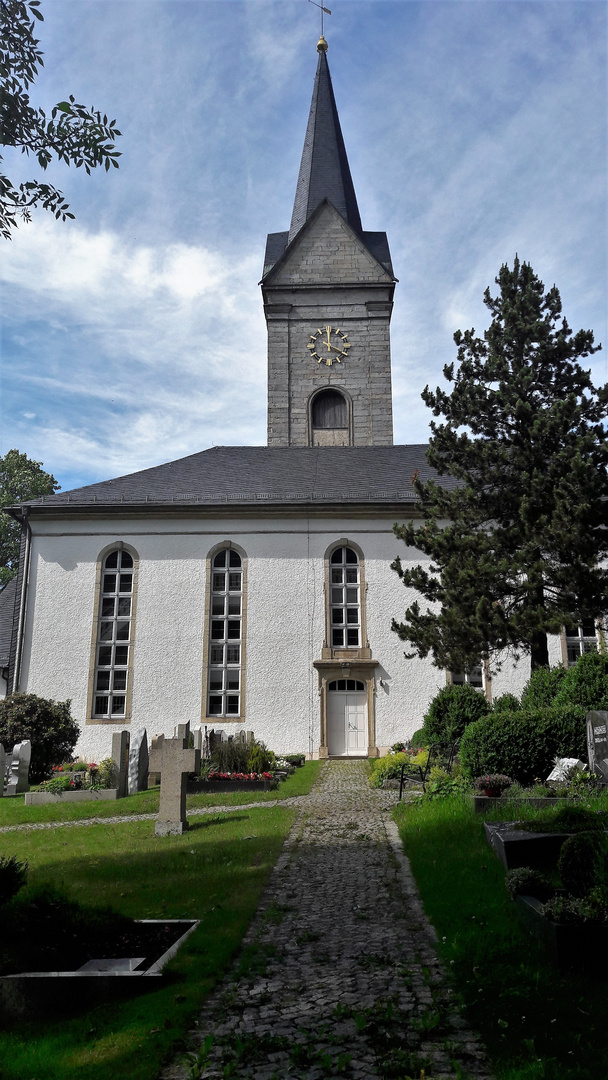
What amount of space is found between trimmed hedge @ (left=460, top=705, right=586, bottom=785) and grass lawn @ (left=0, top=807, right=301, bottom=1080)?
10.1ft

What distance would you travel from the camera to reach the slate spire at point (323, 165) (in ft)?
124

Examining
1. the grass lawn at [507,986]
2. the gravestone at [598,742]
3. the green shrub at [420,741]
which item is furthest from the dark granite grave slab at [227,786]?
the grass lawn at [507,986]

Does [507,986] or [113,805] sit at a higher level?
[113,805]

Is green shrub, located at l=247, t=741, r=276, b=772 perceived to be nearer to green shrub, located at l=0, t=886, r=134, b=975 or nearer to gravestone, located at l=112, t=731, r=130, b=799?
gravestone, located at l=112, t=731, r=130, b=799

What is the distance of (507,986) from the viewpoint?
4.43 meters

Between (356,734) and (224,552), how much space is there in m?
6.92

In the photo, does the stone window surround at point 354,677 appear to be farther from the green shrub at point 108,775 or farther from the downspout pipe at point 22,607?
the downspout pipe at point 22,607

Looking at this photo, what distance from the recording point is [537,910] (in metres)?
5.14

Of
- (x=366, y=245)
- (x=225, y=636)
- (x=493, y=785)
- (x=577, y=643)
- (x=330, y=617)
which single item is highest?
(x=366, y=245)

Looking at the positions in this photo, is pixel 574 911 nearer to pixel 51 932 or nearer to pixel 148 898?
pixel 51 932

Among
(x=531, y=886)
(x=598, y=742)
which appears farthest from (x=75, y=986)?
(x=598, y=742)

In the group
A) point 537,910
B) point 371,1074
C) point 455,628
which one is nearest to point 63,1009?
point 371,1074

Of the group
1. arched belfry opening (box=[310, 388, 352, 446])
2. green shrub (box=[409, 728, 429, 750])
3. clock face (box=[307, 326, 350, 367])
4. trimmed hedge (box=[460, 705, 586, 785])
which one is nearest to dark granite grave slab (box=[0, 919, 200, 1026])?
trimmed hedge (box=[460, 705, 586, 785])

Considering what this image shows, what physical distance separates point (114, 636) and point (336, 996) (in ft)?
65.9
